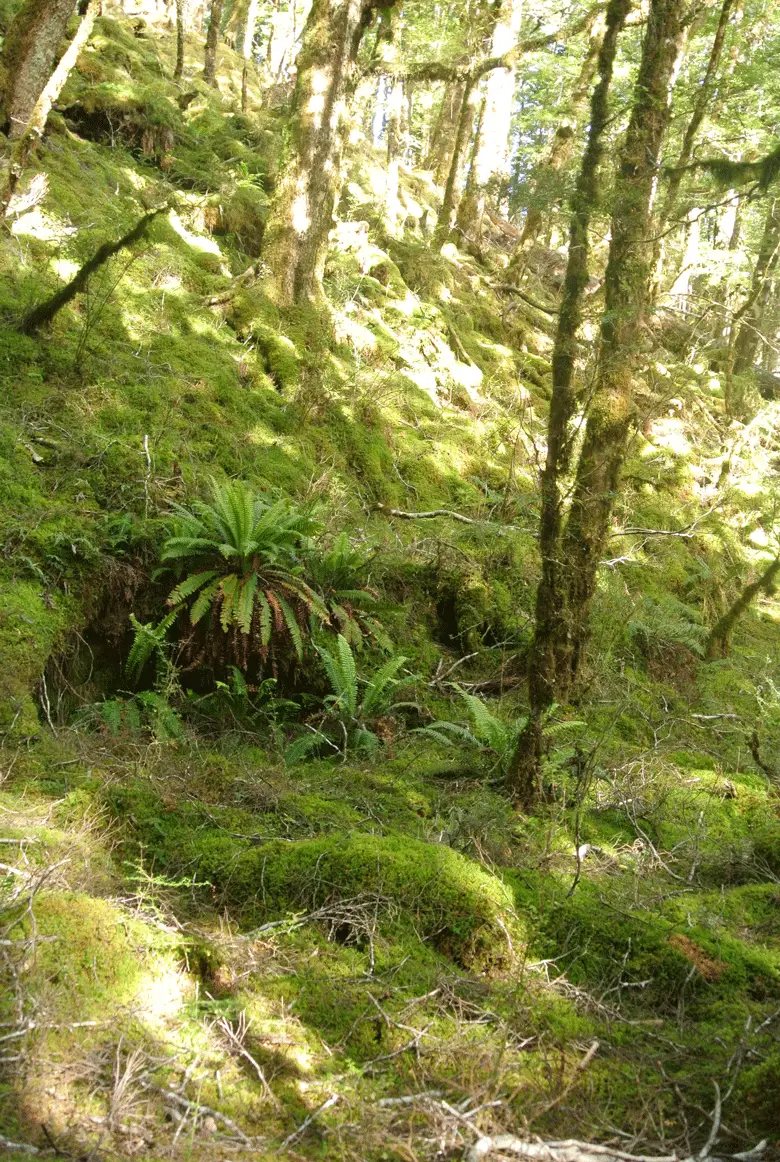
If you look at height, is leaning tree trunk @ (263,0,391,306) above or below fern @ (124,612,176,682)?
above

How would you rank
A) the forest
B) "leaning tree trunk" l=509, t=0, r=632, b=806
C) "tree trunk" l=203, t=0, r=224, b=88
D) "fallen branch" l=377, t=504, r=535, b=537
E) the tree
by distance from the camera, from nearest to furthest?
the forest, "leaning tree trunk" l=509, t=0, r=632, b=806, the tree, "fallen branch" l=377, t=504, r=535, b=537, "tree trunk" l=203, t=0, r=224, b=88

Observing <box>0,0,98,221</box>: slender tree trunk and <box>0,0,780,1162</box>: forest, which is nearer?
<box>0,0,780,1162</box>: forest

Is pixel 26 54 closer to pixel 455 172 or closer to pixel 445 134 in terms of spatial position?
pixel 455 172

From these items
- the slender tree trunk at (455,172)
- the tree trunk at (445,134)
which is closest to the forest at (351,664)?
the slender tree trunk at (455,172)

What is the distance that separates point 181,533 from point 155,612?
0.59 meters

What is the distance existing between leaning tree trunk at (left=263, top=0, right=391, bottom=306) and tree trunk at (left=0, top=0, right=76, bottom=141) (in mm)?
2496

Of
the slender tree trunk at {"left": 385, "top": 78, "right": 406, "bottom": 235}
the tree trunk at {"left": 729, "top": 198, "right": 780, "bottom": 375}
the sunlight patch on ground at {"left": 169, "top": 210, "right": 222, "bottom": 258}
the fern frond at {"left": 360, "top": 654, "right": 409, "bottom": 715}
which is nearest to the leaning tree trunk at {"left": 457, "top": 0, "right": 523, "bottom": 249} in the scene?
the slender tree trunk at {"left": 385, "top": 78, "right": 406, "bottom": 235}

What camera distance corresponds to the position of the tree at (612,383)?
535 centimetres

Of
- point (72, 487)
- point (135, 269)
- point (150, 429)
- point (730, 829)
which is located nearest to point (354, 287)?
point (135, 269)

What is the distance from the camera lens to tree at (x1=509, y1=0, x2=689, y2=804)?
5348mm

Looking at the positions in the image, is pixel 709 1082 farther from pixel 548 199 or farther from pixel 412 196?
pixel 412 196

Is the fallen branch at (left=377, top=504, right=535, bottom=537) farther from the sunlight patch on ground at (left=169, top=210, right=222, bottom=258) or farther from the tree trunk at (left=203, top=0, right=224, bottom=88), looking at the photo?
the tree trunk at (left=203, top=0, right=224, bottom=88)

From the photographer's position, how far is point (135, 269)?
8.49m

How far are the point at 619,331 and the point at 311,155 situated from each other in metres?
4.72
